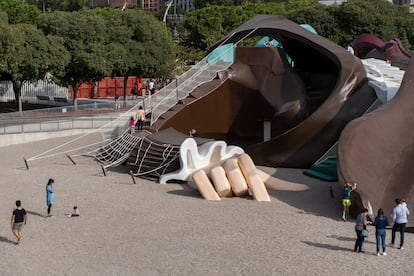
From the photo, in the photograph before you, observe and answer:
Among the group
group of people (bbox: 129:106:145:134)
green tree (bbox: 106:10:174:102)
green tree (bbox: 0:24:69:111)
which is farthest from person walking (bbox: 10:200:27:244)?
green tree (bbox: 106:10:174:102)

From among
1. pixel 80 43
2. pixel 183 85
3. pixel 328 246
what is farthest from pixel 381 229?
pixel 80 43

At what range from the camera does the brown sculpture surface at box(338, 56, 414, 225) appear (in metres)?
18.9

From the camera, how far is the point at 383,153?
19859 millimetres

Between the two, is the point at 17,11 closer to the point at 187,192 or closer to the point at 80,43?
the point at 80,43

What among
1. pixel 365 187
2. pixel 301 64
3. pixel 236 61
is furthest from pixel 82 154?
pixel 365 187

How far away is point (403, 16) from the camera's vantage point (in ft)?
217

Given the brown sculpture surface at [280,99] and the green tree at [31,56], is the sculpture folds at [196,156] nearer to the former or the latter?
the brown sculpture surface at [280,99]

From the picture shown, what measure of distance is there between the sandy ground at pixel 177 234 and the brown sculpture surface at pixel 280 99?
2.23 meters

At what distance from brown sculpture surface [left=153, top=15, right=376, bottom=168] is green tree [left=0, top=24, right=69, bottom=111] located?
532 inches

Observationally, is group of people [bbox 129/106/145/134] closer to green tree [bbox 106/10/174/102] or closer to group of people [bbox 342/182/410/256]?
group of people [bbox 342/182/410/256]

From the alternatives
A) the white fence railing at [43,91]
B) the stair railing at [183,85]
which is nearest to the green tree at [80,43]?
the white fence railing at [43,91]

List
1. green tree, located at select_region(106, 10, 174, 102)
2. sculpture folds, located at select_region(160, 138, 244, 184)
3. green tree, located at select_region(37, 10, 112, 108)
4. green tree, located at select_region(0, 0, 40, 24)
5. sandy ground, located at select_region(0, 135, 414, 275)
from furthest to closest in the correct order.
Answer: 1. green tree, located at select_region(0, 0, 40, 24)
2. green tree, located at select_region(106, 10, 174, 102)
3. green tree, located at select_region(37, 10, 112, 108)
4. sculpture folds, located at select_region(160, 138, 244, 184)
5. sandy ground, located at select_region(0, 135, 414, 275)

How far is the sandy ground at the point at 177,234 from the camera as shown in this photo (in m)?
15.0

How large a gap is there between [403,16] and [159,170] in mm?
47952
